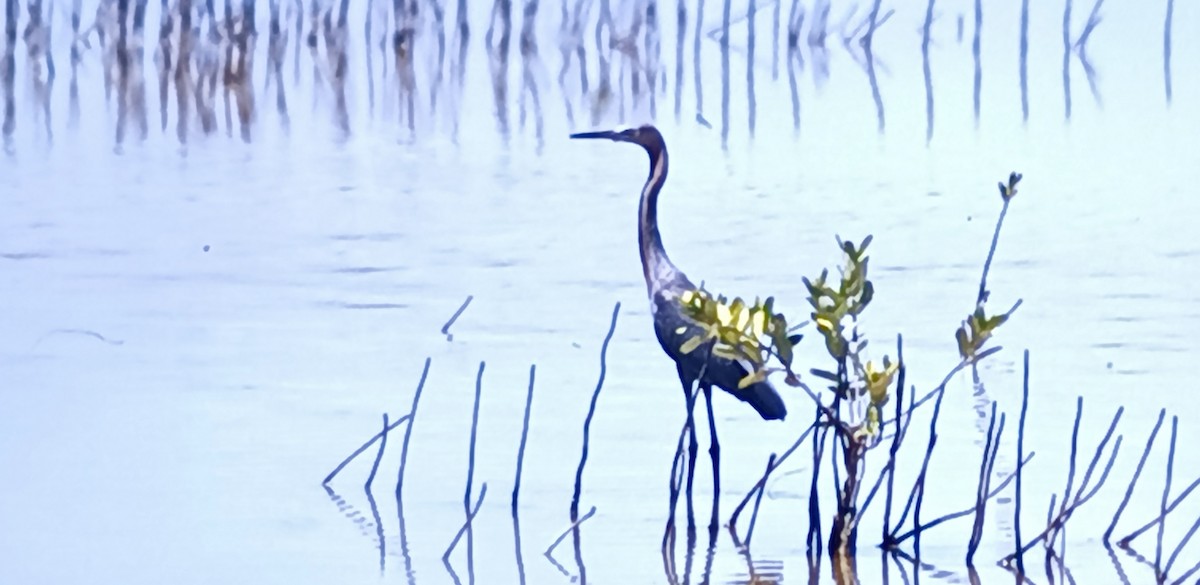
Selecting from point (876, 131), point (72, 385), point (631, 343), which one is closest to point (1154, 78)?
point (876, 131)

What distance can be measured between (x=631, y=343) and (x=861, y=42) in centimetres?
1018

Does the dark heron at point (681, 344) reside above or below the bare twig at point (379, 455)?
above

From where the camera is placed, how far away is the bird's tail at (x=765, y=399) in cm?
409

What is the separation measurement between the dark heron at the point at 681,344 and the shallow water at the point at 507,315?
0.54 feet

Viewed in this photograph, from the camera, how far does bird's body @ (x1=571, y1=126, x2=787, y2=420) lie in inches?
161

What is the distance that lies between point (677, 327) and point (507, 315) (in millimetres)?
1782

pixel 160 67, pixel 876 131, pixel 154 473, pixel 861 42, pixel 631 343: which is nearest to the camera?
pixel 154 473

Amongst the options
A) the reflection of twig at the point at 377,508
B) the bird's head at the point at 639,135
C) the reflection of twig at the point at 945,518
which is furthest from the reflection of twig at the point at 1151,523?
the bird's head at the point at 639,135

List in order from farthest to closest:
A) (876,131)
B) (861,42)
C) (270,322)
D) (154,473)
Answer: (861,42) → (876,131) → (270,322) → (154,473)

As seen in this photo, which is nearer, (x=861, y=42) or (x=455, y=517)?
(x=455, y=517)

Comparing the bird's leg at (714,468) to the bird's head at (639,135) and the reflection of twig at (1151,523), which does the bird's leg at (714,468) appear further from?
the bird's head at (639,135)

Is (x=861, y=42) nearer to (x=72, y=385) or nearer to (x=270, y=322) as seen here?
(x=270, y=322)

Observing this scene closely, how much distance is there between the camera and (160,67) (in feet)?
46.5

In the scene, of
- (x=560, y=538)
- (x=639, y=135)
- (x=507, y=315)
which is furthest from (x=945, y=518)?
(x=507, y=315)
